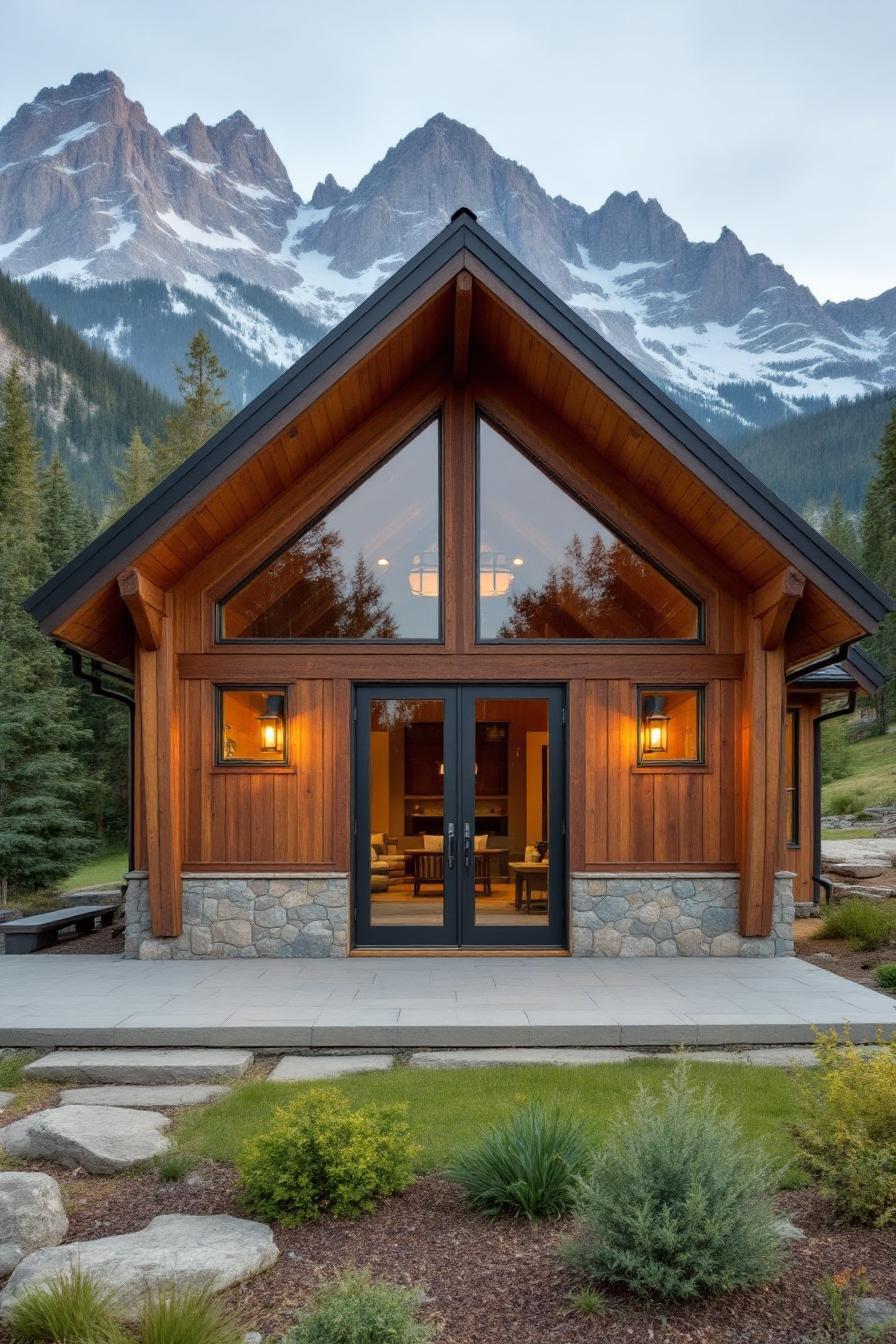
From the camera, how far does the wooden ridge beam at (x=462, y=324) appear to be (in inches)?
333

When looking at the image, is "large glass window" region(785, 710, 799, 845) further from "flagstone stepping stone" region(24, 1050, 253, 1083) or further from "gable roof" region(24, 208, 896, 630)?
"flagstone stepping stone" region(24, 1050, 253, 1083)

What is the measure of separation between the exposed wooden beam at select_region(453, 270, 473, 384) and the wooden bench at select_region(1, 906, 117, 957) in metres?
6.57

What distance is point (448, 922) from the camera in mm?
9422

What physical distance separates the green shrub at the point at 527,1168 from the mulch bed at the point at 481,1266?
80mm

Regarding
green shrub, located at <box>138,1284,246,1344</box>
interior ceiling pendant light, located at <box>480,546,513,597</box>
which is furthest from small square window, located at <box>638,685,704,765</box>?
green shrub, located at <box>138,1284,246,1344</box>

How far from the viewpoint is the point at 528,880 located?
9531 mm

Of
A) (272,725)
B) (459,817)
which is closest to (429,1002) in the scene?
(459,817)

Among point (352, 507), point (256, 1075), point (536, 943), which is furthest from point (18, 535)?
point (256, 1075)

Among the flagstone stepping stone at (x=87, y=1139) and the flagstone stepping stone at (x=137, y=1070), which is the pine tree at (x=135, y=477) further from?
the flagstone stepping stone at (x=87, y=1139)

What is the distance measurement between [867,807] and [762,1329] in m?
28.4

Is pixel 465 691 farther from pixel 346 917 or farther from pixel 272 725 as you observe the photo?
pixel 346 917

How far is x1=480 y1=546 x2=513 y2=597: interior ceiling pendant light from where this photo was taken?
378 inches

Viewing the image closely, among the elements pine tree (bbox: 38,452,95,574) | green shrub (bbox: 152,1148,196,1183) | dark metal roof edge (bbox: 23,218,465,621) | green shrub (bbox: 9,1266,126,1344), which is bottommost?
green shrub (bbox: 152,1148,196,1183)

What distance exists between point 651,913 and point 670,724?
1.69 metres
